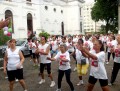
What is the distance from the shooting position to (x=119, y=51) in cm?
864

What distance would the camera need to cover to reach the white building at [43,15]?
37.5 m

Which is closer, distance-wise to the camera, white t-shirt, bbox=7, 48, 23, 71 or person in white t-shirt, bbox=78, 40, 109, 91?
person in white t-shirt, bbox=78, 40, 109, 91

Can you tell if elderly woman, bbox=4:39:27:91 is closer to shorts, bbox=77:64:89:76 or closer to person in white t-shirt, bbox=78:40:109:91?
shorts, bbox=77:64:89:76

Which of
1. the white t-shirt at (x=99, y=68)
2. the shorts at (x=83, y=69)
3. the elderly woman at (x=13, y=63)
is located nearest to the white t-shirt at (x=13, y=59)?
the elderly woman at (x=13, y=63)

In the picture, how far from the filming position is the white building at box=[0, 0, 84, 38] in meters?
37.5

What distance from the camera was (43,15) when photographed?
45656mm

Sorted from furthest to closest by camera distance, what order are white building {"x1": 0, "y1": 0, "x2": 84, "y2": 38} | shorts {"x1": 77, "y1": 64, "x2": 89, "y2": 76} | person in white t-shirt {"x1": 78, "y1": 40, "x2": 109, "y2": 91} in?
white building {"x1": 0, "y1": 0, "x2": 84, "y2": 38} → shorts {"x1": 77, "y1": 64, "x2": 89, "y2": 76} → person in white t-shirt {"x1": 78, "y1": 40, "x2": 109, "y2": 91}

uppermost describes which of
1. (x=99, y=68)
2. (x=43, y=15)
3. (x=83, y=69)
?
(x=43, y=15)

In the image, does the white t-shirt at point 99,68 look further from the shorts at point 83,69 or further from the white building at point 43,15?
the white building at point 43,15

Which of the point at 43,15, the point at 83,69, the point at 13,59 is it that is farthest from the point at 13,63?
the point at 43,15

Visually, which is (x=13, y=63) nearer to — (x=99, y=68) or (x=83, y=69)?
(x=83, y=69)

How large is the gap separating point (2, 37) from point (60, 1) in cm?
3220

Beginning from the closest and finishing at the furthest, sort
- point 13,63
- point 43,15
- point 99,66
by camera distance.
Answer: point 99,66 → point 13,63 → point 43,15

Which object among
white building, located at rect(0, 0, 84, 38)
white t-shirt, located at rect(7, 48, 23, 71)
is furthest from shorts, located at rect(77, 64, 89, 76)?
white building, located at rect(0, 0, 84, 38)
